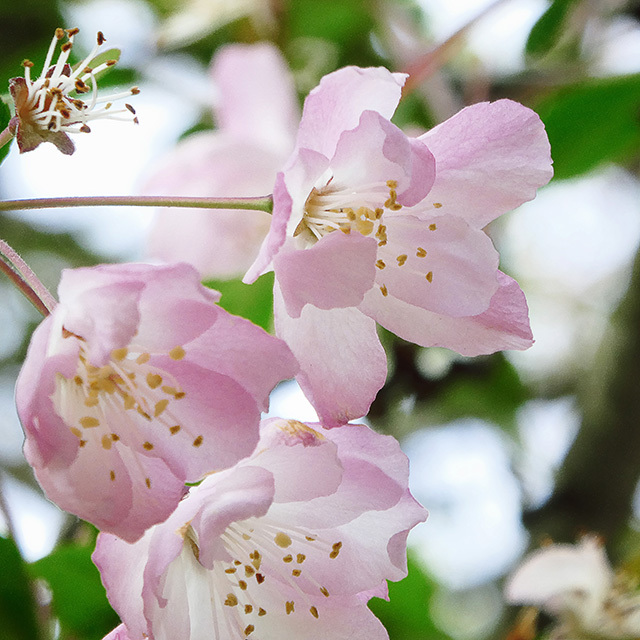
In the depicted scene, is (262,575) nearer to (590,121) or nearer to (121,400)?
(121,400)

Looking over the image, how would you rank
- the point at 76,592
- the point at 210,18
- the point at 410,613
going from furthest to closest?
the point at 210,18 < the point at 410,613 < the point at 76,592

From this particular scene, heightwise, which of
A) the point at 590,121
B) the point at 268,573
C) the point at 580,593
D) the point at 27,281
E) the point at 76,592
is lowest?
the point at 580,593

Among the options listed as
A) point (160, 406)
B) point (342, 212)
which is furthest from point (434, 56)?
point (160, 406)

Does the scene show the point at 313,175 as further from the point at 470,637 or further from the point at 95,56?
the point at 470,637

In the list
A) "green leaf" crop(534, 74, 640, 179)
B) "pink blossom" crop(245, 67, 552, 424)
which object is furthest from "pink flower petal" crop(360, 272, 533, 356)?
"green leaf" crop(534, 74, 640, 179)

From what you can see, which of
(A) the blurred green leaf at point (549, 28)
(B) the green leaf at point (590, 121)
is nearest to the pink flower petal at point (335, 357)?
(A) the blurred green leaf at point (549, 28)

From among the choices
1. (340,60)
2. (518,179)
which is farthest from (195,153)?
(340,60)
